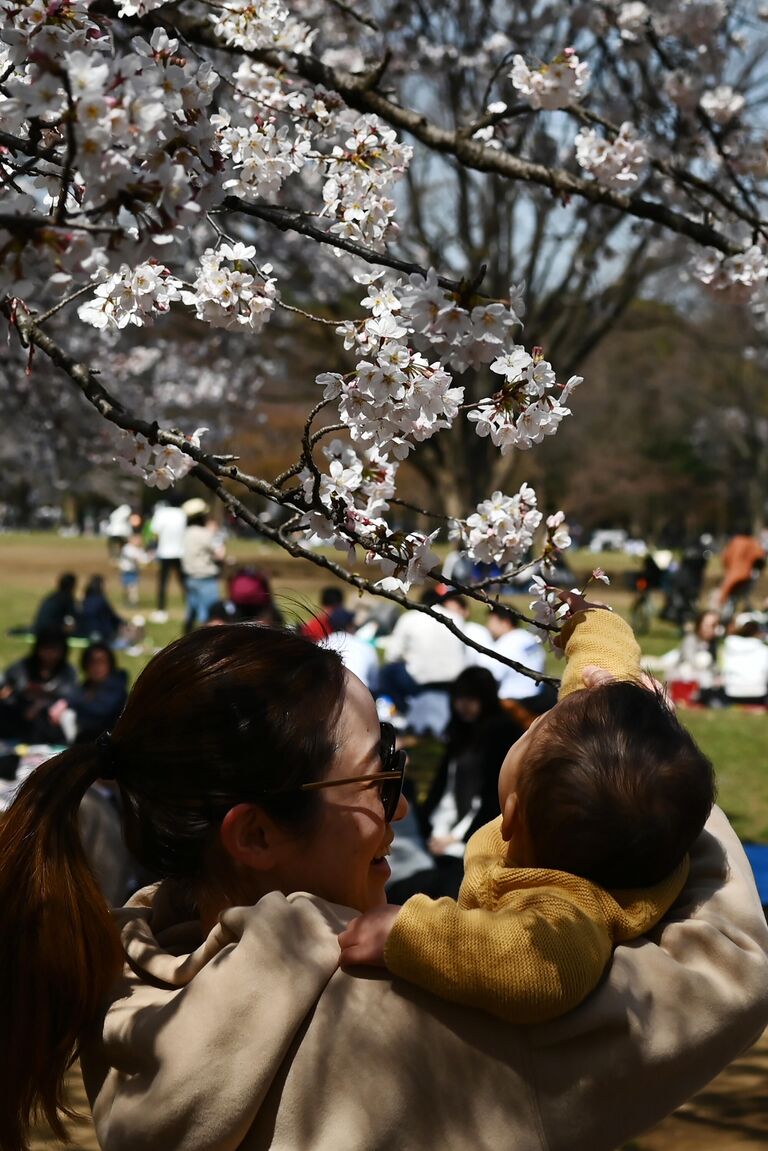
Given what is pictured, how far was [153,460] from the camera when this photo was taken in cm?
253

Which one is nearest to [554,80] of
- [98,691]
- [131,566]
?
[98,691]

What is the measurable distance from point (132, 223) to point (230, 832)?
717 millimetres

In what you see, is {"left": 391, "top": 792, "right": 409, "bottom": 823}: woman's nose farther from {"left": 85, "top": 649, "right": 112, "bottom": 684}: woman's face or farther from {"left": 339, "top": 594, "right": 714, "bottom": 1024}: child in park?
{"left": 85, "top": 649, "right": 112, "bottom": 684}: woman's face

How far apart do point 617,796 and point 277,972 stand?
0.42 m

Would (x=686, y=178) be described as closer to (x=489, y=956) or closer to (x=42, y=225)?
(x=42, y=225)

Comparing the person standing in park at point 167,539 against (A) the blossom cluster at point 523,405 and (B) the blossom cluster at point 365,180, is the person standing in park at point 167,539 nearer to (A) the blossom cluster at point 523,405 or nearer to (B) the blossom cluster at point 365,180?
(B) the blossom cluster at point 365,180

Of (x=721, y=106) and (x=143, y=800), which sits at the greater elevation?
(x=721, y=106)


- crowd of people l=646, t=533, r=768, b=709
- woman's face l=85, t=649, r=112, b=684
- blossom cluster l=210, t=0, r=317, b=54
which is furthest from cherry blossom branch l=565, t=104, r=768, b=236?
crowd of people l=646, t=533, r=768, b=709

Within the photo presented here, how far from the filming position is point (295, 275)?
14.5m

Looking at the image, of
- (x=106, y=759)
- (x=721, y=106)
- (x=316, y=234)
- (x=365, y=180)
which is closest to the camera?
(x=106, y=759)

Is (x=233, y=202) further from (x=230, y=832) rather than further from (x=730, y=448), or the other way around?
(x=730, y=448)

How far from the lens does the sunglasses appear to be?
148cm

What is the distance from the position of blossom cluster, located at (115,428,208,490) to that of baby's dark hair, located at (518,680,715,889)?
1.19 meters

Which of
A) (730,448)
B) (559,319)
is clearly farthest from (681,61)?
(730,448)
